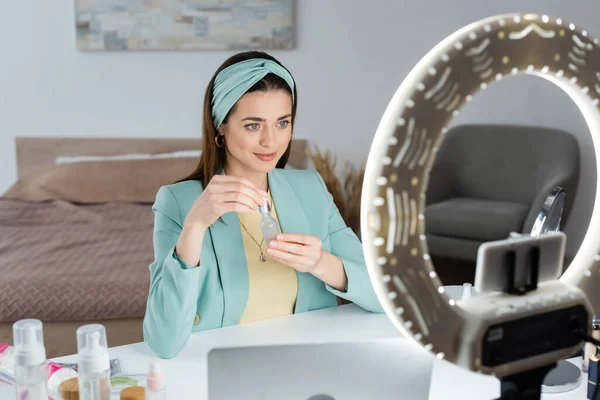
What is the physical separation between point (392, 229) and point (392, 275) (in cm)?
4

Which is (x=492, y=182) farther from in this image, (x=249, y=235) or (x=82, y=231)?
(x=249, y=235)

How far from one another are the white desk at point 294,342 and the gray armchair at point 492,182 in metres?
2.24

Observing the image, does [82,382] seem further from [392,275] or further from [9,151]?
[9,151]

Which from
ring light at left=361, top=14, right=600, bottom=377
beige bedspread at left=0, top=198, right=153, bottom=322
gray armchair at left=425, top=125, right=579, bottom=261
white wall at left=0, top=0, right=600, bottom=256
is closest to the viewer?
ring light at left=361, top=14, right=600, bottom=377

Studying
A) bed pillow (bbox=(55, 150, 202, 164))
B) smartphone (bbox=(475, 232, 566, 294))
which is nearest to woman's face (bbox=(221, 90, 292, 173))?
smartphone (bbox=(475, 232, 566, 294))

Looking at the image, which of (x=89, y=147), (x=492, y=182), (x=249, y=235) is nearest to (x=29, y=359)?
(x=249, y=235)

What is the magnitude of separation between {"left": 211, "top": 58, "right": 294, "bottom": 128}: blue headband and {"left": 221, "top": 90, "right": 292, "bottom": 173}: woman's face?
2 cm

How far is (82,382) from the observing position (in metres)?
0.86

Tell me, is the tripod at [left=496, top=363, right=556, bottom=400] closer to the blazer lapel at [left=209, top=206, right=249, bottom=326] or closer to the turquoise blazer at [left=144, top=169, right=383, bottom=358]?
the turquoise blazer at [left=144, top=169, right=383, bottom=358]

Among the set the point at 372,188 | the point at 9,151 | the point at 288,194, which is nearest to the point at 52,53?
the point at 9,151

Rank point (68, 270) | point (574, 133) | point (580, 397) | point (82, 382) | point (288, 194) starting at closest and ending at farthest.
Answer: point (82, 382) → point (580, 397) → point (288, 194) → point (68, 270) → point (574, 133)

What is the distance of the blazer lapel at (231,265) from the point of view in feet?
4.56

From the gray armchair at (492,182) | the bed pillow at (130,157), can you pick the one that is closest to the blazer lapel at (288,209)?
the gray armchair at (492,182)

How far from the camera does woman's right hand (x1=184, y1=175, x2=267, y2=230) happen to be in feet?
3.88
